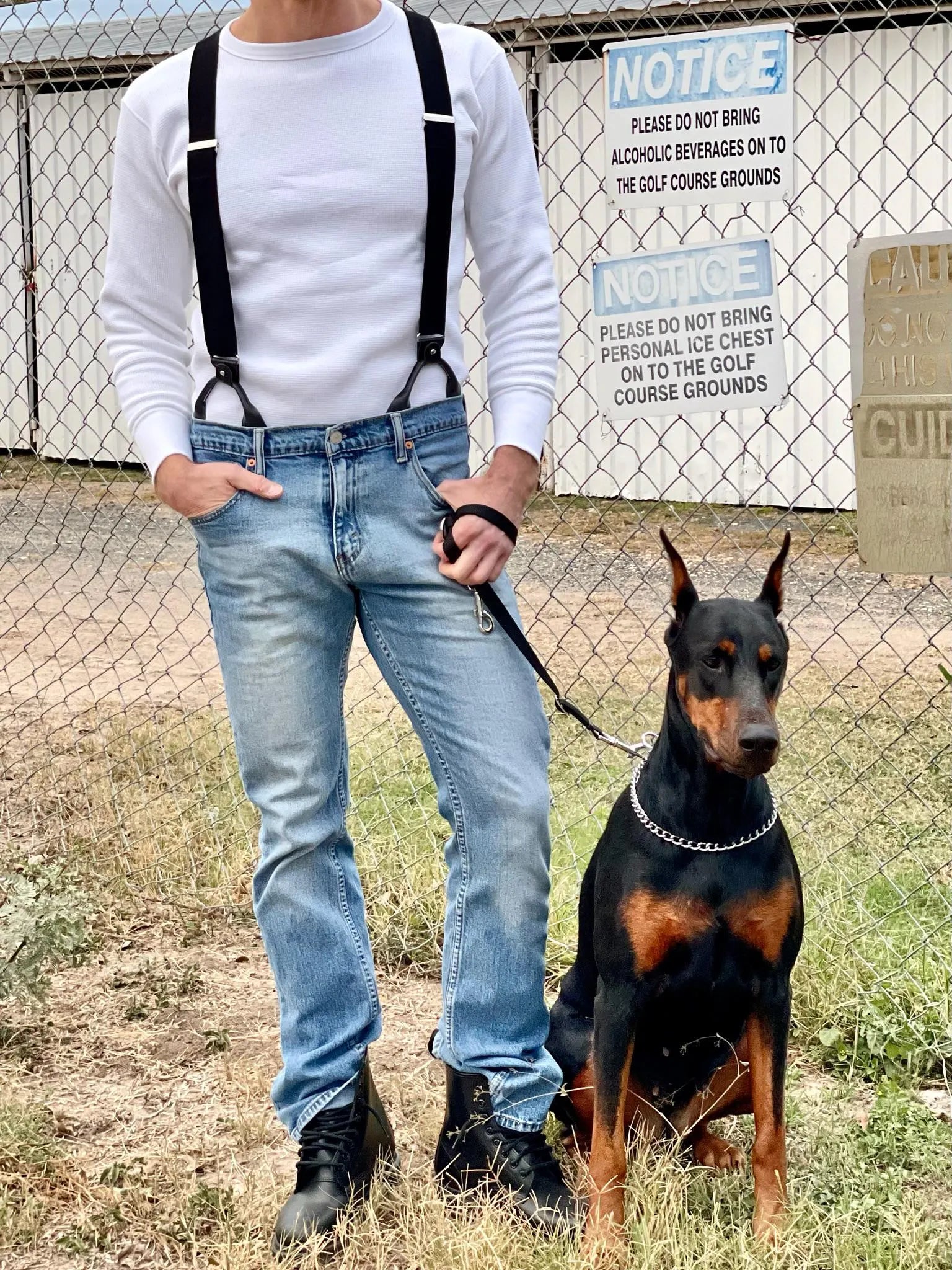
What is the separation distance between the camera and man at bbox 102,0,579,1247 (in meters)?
2.32

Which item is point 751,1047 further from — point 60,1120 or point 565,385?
point 565,385

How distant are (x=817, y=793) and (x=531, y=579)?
12.1ft

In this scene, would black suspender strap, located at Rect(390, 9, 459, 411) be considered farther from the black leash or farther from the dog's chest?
the dog's chest

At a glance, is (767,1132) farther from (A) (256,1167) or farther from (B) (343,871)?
(A) (256,1167)

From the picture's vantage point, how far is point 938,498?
262cm

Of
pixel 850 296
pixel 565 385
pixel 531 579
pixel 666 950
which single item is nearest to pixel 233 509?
pixel 666 950

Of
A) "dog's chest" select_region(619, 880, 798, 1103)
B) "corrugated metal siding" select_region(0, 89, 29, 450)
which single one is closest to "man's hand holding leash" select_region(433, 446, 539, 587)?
"dog's chest" select_region(619, 880, 798, 1103)

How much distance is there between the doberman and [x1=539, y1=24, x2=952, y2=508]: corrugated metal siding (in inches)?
243

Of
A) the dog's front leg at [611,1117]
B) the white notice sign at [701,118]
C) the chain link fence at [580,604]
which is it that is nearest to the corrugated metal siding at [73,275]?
the chain link fence at [580,604]

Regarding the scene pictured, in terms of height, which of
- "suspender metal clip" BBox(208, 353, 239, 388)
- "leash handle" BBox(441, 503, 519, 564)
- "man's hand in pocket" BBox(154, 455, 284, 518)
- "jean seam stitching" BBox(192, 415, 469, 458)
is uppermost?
"suspender metal clip" BBox(208, 353, 239, 388)

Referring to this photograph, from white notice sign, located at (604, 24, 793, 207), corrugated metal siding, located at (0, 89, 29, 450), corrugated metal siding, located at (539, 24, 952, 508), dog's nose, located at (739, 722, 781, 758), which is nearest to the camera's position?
dog's nose, located at (739, 722, 781, 758)

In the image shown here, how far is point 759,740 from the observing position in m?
2.20

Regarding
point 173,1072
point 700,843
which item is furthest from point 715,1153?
A: point 173,1072

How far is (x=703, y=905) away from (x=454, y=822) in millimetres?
443
